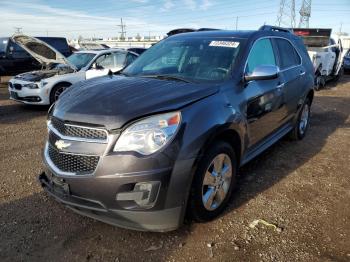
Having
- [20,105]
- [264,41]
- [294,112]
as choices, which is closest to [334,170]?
[294,112]

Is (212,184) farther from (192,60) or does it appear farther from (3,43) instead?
(3,43)

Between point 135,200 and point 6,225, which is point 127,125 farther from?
point 6,225

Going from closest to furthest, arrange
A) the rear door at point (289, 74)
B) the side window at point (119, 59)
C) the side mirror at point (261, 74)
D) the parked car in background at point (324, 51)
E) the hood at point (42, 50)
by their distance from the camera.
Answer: the side mirror at point (261, 74) < the rear door at point (289, 74) < the hood at point (42, 50) < the side window at point (119, 59) < the parked car in background at point (324, 51)

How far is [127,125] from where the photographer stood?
113 inches

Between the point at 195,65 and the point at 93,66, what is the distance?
20.5ft

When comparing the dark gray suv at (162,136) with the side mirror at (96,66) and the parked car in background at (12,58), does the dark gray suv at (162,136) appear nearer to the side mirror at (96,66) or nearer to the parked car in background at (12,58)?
the side mirror at (96,66)

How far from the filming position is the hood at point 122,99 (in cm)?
293

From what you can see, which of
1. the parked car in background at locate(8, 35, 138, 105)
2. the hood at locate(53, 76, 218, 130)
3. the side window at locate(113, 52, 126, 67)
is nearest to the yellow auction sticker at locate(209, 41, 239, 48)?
the hood at locate(53, 76, 218, 130)

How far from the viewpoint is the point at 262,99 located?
4.23 m

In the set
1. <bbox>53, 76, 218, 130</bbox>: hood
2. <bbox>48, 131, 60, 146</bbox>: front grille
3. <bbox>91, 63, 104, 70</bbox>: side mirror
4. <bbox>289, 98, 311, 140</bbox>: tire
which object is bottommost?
<bbox>289, 98, 311, 140</bbox>: tire

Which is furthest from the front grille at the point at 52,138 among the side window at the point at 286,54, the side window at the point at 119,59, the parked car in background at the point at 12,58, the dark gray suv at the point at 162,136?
the parked car in background at the point at 12,58

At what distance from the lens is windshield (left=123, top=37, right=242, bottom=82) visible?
3.92 metres

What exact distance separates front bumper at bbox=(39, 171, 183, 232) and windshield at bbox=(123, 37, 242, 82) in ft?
4.88

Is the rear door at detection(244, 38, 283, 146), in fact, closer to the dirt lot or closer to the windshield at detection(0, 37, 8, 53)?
the dirt lot
